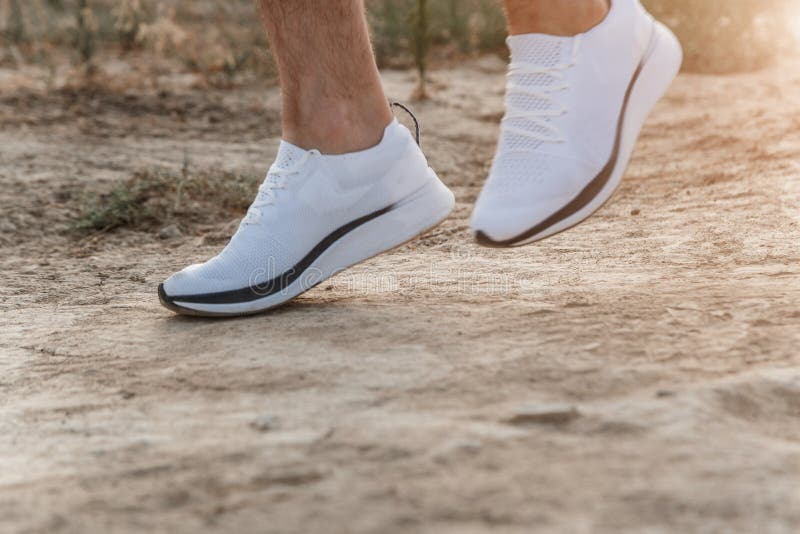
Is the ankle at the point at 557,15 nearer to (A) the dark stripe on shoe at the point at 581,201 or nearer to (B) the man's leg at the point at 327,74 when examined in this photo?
(A) the dark stripe on shoe at the point at 581,201

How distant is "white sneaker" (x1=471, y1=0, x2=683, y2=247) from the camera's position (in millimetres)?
1664

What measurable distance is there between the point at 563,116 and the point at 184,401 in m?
0.79

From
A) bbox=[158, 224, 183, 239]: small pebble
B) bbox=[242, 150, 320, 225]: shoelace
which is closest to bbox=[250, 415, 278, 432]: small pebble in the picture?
bbox=[242, 150, 320, 225]: shoelace

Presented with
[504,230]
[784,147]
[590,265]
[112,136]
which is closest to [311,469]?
[504,230]

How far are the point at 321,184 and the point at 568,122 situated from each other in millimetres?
459

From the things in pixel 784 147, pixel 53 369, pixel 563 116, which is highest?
pixel 563 116

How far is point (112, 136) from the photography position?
3.78 m

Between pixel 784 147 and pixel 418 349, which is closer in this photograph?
pixel 418 349

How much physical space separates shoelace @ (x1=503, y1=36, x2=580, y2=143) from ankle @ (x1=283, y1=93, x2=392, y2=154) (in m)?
0.25

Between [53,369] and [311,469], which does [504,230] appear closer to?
[311,469]

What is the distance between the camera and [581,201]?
5.50 feet

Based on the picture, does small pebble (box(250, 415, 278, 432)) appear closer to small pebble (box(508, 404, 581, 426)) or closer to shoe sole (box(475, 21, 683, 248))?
small pebble (box(508, 404, 581, 426))

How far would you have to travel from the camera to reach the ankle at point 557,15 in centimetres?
171

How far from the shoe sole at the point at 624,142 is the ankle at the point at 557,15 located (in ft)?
0.43
